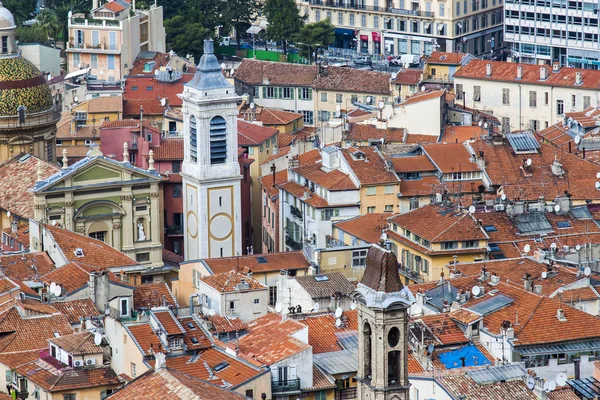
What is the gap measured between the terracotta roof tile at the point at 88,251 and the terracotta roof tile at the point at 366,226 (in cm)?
1228

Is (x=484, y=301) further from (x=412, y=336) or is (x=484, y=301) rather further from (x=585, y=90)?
(x=585, y=90)

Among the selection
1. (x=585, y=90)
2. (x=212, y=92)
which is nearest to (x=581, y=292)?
(x=212, y=92)

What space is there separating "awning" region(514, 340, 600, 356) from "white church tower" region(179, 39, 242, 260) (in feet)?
100.0

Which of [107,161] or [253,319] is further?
[107,161]

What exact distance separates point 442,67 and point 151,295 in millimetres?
77495

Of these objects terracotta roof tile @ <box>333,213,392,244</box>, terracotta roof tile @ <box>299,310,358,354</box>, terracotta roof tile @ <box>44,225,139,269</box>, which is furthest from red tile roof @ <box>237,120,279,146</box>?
terracotta roof tile @ <box>299,310,358,354</box>

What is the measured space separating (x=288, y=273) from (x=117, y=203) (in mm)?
13419

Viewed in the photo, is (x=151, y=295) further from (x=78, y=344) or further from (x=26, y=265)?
(x=78, y=344)

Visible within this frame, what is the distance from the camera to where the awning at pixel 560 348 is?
11150cm

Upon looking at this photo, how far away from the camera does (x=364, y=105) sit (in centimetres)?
18625

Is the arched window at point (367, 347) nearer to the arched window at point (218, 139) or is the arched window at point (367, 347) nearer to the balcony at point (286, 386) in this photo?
the balcony at point (286, 386)

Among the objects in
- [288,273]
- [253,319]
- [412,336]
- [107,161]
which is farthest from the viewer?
[107,161]

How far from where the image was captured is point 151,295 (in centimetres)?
12306

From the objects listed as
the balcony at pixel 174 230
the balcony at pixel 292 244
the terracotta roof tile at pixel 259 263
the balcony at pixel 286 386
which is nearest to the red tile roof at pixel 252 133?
the balcony at pixel 174 230
